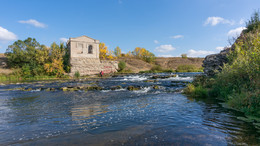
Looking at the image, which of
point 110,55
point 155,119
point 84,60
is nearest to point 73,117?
point 155,119

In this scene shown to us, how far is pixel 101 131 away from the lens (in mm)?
4477

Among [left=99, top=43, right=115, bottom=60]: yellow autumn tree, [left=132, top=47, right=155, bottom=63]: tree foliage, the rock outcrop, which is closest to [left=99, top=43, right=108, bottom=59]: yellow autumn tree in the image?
[left=99, top=43, right=115, bottom=60]: yellow autumn tree

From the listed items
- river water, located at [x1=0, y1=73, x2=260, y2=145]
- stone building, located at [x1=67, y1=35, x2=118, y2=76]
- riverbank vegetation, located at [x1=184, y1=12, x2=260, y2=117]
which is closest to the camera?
river water, located at [x1=0, y1=73, x2=260, y2=145]

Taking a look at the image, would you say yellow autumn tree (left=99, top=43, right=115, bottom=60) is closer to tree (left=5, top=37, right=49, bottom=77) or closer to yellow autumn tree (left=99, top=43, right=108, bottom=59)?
yellow autumn tree (left=99, top=43, right=108, bottom=59)

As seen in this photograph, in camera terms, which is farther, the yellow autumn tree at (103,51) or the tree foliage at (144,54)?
the tree foliage at (144,54)

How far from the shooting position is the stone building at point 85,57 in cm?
3650

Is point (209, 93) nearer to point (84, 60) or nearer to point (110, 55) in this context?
point (84, 60)

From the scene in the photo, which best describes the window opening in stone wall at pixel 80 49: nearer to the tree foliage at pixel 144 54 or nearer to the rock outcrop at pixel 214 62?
the rock outcrop at pixel 214 62

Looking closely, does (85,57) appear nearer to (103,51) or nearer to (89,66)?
(89,66)

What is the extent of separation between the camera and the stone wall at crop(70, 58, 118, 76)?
36.3 metres

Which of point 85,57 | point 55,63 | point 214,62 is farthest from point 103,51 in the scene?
point 214,62

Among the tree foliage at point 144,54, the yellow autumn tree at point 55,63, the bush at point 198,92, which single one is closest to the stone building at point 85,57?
the yellow autumn tree at point 55,63

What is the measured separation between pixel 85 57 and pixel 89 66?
2.58 metres

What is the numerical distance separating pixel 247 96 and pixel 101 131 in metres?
5.58
